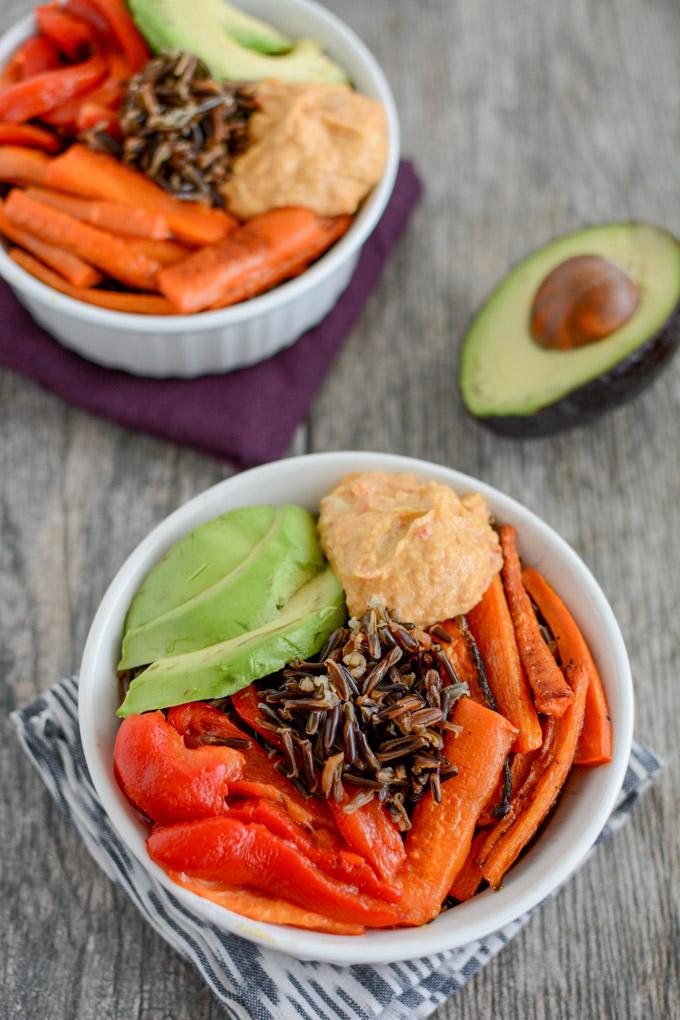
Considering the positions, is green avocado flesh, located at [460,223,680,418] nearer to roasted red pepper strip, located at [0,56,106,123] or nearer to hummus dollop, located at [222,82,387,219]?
hummus dollop, located at [222,82,387,219]

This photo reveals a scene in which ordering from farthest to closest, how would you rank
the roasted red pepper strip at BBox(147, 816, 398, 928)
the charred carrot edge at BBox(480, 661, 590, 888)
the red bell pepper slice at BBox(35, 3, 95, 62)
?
the red bell pepper slice at BBox(35, 3, 95, 62) → the charred carrot edge at BBox(480, 661, 590, 888) → the roasted red pepper strip at BBox(147, 816, 398, 928)

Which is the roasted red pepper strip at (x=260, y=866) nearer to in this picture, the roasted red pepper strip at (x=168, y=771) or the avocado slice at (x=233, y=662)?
the roasted red pepper strip at (x=168, y=771)

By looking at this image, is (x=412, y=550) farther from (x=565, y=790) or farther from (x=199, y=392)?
(x=199, y=392)

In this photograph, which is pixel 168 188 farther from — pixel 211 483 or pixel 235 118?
pixel 211 483

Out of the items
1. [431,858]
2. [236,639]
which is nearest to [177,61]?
[236,639]

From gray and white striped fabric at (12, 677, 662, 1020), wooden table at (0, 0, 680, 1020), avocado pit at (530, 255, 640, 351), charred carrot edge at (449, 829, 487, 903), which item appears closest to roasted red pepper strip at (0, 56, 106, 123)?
wooden table at (0, 0, 680, 1020)

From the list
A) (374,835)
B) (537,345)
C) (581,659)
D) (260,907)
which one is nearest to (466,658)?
(581,659)

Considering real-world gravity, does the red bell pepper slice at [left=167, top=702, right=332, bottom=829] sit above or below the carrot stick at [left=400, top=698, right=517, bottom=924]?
above
